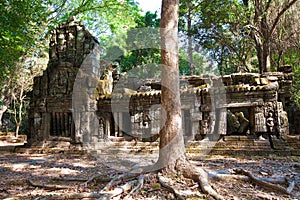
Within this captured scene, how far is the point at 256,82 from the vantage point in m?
11.3

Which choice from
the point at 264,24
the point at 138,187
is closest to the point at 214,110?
the point at 138,187

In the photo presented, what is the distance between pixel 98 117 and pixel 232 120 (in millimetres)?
6543

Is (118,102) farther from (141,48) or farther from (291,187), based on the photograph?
(141,48)

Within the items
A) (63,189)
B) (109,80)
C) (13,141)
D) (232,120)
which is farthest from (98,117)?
(13,141)

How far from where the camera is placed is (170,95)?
5984 millimetres

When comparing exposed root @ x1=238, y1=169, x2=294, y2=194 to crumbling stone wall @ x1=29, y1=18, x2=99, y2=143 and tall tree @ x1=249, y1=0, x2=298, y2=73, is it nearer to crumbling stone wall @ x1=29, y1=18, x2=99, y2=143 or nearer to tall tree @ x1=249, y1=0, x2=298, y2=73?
crumbling stone wall @ x1=29, y1=18, x2=99, y2=143

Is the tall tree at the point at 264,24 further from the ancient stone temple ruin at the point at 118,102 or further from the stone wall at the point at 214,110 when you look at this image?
the stone wall at the point at 214,110

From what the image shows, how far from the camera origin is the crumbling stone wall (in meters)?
13.4

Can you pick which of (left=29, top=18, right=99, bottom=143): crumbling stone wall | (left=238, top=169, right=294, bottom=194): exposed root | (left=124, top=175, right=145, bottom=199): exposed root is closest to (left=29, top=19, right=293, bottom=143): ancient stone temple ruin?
(left=29, top=18, right=99, bottom=143): crumbling stone wall

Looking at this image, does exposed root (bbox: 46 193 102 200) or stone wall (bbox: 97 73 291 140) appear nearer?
exposed root (bbox: 46 193 102 200)

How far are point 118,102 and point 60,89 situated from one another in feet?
10.4

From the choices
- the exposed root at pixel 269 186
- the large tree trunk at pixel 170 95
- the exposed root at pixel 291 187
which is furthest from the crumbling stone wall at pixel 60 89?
the exposed root at pixel 291 187

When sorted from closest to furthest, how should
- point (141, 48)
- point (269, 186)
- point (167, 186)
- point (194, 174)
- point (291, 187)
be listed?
point (167, 186) < point (291, 187) < point (269, 186) < point (194, 174) < point (141, 48)

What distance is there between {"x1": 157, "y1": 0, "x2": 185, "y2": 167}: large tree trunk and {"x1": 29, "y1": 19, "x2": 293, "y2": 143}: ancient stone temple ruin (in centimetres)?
586
